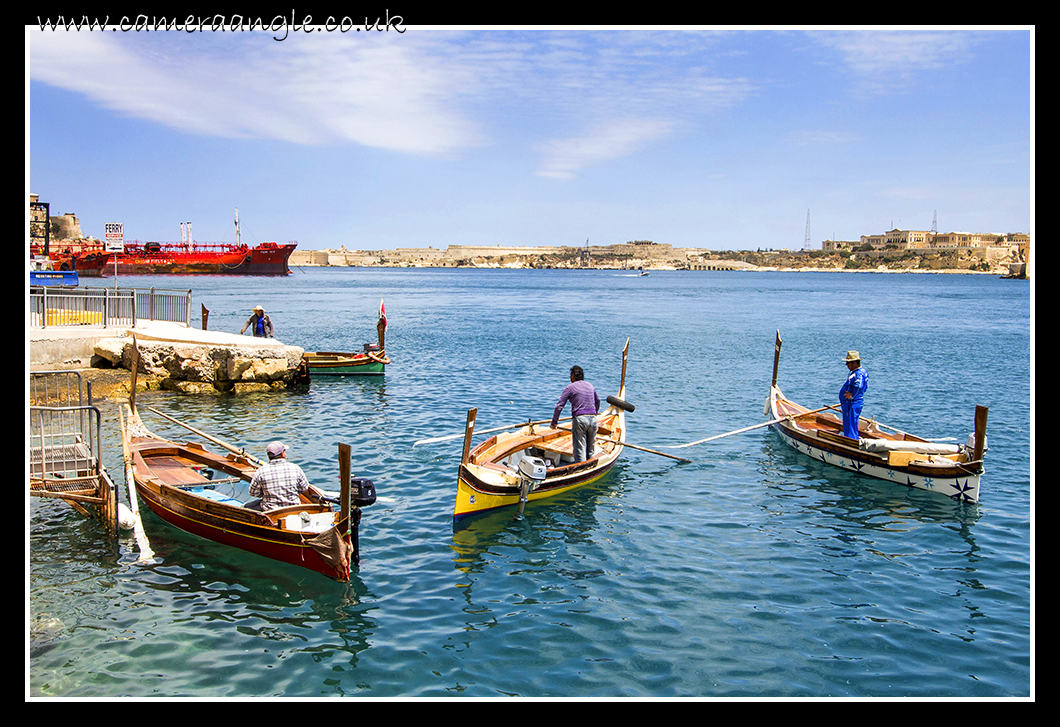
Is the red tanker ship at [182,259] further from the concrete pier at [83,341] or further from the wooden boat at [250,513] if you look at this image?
the wooden boat at [250,513]

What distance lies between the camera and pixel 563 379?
96.5ft

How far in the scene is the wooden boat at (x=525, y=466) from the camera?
1238 cm

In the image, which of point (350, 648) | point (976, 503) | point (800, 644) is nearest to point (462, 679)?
point (350, 648)

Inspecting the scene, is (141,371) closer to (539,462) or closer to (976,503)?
(539,462)

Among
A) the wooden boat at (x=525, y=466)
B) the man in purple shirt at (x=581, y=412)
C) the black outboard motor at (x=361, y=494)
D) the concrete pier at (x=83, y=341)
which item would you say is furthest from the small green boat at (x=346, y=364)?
the black outboard motor at (x=361, y=494)

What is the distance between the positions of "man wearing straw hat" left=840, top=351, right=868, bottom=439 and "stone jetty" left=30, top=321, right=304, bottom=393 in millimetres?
17546

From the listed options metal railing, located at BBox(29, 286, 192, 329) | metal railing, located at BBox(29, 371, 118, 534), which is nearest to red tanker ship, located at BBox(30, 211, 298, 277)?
metal railing, located at BBox(29, 286, 192, 329)

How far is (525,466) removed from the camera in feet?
43.4

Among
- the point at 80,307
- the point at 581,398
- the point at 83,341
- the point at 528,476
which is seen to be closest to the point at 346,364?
the point at 83,341

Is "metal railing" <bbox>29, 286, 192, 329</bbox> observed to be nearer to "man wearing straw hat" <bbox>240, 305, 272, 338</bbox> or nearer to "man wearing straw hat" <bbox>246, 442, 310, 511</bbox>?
"man wearing straw hat" <bbox>240, 305, 272, 338</bbox>

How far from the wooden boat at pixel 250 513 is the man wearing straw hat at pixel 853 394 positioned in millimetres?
10680

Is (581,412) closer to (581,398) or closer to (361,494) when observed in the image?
(581,398)

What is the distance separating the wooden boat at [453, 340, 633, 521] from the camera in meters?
12.4

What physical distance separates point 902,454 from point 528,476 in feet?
26.6
